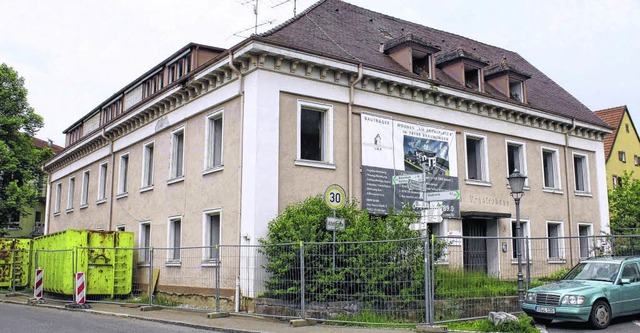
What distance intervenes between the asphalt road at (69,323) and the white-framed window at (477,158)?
12.9 m

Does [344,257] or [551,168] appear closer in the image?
[344,257]

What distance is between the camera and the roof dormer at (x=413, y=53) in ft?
68.1

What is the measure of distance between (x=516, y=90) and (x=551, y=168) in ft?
11.8

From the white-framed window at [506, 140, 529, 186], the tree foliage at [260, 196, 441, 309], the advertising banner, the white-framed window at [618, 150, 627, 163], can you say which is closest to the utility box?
the tree foliage at [260, 196, 441, 309]

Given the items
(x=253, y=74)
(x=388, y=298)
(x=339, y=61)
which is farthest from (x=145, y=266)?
(x=388, y=298)

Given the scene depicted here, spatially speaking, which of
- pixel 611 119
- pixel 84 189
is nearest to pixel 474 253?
pixel 84 189

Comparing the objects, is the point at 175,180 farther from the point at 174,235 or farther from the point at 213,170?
the point at 213,170

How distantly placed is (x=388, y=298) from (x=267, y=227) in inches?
183

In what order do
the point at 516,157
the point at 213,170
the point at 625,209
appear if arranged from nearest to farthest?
the point at 213,170 → the point at 516,157 → the point at 625,209

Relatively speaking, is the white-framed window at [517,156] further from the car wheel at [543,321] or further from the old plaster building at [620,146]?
the old plaster building at [620,146]

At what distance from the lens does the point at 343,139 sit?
18422mm

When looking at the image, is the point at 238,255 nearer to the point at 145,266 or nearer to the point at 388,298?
the point at 388,298

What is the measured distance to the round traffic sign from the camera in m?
13.8

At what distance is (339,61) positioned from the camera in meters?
18.0
